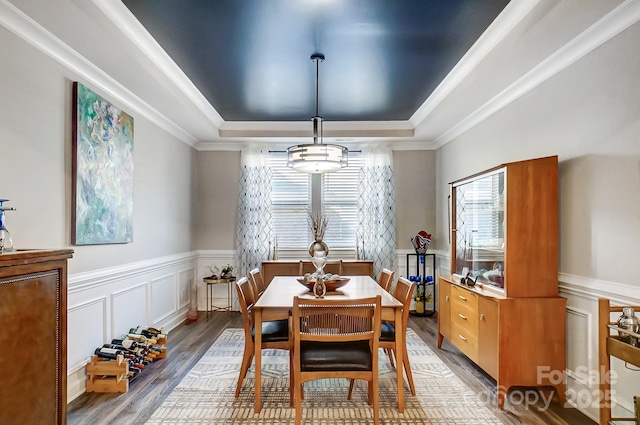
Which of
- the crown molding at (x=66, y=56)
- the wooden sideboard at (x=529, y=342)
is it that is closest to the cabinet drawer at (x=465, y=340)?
the wooden sideboard at (x=529, y=342)

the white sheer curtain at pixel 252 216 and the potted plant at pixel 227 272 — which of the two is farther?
the white sheer curtain at pixel 252 216

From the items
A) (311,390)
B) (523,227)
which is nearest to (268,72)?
(523,227)

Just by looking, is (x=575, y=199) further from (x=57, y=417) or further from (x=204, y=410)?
(x=57, y=417)

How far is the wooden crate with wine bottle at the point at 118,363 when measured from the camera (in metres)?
3.12

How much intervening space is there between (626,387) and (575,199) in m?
1.26

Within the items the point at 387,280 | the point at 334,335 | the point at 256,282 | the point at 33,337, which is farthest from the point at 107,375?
the point at 387,280

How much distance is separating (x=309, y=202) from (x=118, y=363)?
11.7 feet

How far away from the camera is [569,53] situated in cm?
284

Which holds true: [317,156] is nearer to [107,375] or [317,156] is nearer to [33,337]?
[33,337]

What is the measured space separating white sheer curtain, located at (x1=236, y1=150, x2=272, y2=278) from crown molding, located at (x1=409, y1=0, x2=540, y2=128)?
2578mm

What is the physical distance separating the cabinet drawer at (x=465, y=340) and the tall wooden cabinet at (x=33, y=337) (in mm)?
2967

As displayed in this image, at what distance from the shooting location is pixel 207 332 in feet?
15.9

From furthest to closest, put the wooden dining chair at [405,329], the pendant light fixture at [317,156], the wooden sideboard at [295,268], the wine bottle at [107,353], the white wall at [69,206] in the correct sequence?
1. the wooden sideboard at [295,268]
2. the pendant light fixture at [317,156]
3. the wine bottle at [107,353]
4. the wooden dining chair at [405,329]
5. the white wall at [69,206]

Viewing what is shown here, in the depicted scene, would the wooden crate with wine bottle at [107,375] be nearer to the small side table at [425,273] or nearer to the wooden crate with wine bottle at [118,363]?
the wooden crate with wine bottle at [118,363]
